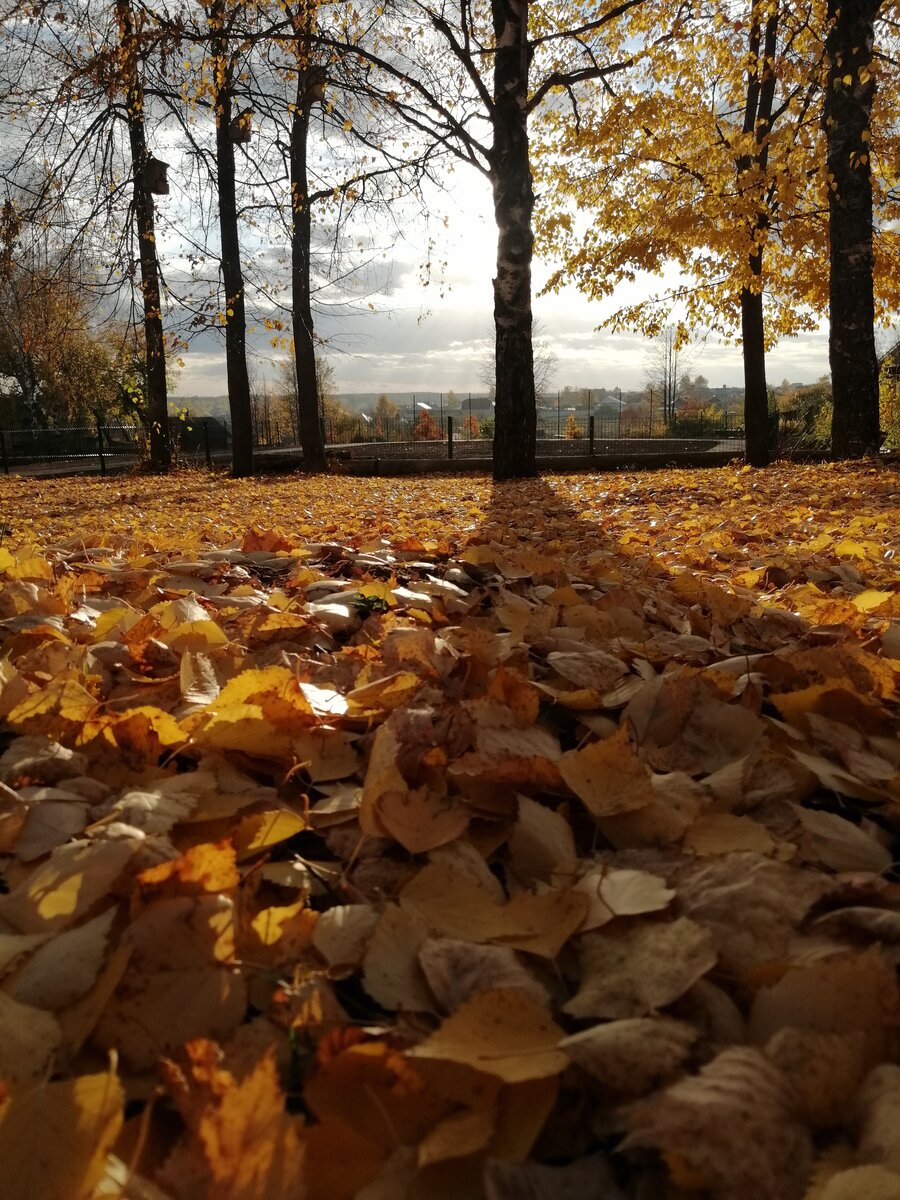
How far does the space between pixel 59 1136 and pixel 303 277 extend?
1288 centimetres

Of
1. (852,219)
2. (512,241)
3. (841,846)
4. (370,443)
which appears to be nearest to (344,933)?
(841,846)

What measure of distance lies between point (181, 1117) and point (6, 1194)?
0.34 feet

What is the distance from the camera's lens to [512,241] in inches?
278

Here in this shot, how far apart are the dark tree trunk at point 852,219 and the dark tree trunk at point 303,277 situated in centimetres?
540

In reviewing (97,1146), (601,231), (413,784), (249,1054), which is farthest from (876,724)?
(601,231)

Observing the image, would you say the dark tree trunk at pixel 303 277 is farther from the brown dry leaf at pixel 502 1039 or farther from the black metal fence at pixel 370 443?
the brown dry leaf at pixel 502 1039

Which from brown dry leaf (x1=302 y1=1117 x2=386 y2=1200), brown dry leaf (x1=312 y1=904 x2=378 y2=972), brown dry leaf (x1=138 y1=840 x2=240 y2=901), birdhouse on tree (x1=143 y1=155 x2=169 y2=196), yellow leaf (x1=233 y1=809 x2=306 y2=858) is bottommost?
brown dry leaf (x1=302 y1=1117 x2=386 y2=1200)

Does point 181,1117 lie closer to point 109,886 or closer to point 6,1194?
point 6,1194

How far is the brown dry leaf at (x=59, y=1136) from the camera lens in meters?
0.43

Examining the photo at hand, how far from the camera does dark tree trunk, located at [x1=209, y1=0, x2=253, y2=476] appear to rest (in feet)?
32.4

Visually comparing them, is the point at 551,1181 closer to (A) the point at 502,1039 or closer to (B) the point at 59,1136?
(A) the point at 502,1039

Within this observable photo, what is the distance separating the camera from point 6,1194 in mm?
426

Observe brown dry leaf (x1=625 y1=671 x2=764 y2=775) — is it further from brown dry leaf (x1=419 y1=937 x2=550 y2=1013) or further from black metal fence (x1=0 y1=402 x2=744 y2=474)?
black metal fence (x1=0 y1=402 x2=744 y2=474)

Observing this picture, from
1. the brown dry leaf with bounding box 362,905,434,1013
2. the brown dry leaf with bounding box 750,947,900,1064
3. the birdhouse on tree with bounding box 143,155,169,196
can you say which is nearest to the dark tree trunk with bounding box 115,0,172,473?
the birdhouse on tree with bounding box 143,155,169,196
